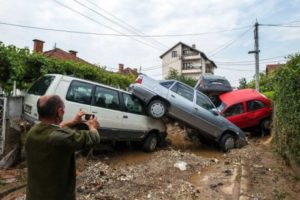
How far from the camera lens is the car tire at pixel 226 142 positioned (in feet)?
37.0

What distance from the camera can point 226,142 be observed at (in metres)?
11.3

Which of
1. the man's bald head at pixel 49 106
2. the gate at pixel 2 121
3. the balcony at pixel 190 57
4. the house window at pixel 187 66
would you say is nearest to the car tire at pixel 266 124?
the gate at pixel 2 121

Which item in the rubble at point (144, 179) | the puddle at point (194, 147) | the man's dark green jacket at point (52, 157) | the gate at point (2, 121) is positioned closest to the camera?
the man's dark green jacket at point (52, 157)

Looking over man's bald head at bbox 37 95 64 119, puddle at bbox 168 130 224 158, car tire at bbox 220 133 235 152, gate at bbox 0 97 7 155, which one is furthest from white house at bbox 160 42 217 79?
man's bald head at bbox 37 95 64 119

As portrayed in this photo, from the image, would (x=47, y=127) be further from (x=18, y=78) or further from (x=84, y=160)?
(x=18, y=78)

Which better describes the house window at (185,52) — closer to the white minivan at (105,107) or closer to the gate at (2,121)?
the white minivan at (105,107)

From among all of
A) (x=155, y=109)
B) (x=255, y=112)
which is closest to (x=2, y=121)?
(x=155, y=109)

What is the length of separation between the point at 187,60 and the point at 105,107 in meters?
53.7

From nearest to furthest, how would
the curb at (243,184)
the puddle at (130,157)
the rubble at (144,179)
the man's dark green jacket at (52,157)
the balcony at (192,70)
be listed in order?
the man's dark green jacket at (52,157) < the curb at (243,184) < the rubble at (144,179) < the puddle at (130,157) < the balcony at (192,70)

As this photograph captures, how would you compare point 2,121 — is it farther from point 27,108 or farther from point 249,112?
point 249,112

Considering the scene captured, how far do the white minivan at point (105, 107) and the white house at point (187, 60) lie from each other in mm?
50973

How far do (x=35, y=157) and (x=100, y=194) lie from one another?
11.8 ft

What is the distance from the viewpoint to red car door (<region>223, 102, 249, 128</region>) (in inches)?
548

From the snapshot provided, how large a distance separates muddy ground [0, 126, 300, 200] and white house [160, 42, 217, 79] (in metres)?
51.1
